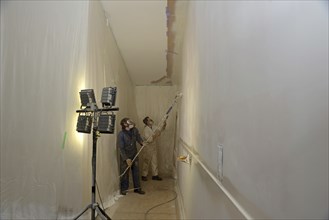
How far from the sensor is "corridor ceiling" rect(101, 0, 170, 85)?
3131 mm

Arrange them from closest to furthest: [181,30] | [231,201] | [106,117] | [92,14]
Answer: [231,201] → [106,117] → [92,14] → [181,30]

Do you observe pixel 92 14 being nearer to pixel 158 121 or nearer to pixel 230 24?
pixel 230 24

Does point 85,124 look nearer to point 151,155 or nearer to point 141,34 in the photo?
point 141,34

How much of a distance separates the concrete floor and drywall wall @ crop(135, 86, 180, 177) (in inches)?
36.5

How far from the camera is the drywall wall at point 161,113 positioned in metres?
5.33

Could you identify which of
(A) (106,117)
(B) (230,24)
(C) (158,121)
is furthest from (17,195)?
(C) (158,121)

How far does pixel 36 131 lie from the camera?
2.57 m

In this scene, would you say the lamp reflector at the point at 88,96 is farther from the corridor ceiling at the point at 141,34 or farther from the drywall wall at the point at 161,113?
the drywall wall at the point at 161,113

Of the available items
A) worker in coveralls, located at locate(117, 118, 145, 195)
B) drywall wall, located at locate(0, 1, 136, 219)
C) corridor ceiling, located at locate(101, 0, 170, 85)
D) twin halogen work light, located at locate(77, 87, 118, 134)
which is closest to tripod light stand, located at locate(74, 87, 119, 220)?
twin halogen work light, located at locate(77, 87, 118, 134)

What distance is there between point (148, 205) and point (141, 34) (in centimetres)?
243

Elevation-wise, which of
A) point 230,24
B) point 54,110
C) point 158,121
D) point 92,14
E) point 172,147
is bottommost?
point 172,147

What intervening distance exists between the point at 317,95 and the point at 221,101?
26.5 inches

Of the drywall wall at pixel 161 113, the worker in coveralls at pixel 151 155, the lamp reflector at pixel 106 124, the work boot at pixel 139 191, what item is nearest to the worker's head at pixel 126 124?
the worker in coveralls at pixel 151 155

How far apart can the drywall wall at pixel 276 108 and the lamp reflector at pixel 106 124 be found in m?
1.33
